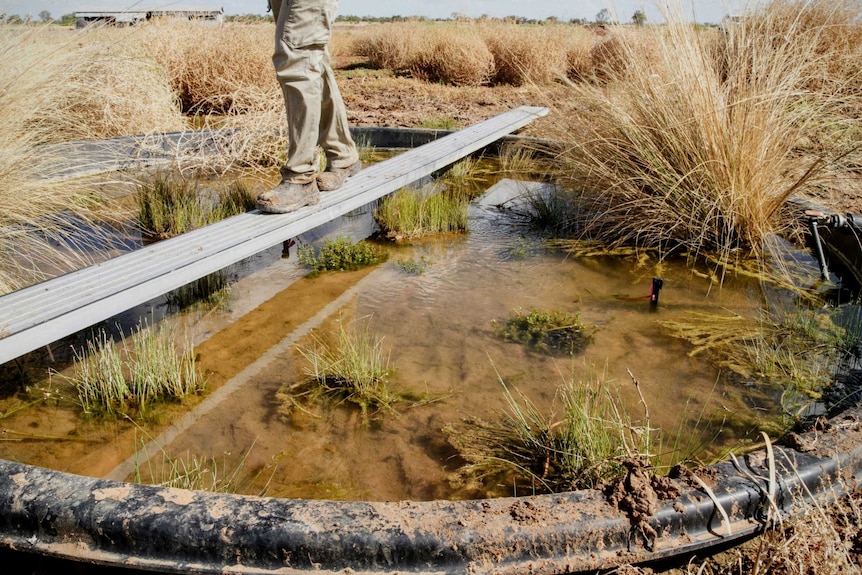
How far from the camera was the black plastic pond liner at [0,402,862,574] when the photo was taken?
56.8 inches

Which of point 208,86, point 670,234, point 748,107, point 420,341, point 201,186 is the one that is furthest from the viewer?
point 208,86

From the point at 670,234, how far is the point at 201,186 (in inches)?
149

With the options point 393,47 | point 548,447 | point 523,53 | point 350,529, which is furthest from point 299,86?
point 393,47

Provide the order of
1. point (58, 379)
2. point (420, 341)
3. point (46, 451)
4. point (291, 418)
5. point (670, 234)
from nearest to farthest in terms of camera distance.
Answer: point (46, 451), point (291, 418), point (58, 379), point (420, 341), point (670, 234)

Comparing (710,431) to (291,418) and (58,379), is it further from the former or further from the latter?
(58,379)

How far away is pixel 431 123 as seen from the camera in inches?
321

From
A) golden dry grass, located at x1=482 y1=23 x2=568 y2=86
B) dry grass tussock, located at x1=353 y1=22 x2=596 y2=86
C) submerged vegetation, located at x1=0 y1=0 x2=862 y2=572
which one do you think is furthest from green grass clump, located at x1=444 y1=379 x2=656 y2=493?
golden dry grass, located at x1=482 y1=23 x2=568 y2=86

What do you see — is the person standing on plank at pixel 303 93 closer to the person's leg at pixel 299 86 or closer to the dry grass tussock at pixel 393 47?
the person's leg at pixel 299 86

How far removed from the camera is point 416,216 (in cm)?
476

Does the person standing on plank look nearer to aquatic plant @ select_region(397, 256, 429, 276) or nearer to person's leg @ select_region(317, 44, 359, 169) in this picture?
person's leg @ select_region(317, 44, 359, 169)

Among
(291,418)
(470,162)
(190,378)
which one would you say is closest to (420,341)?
(291,418)

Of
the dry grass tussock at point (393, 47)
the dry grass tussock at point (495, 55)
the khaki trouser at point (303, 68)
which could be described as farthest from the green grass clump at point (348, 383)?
the dry grass tussock at point (393, 47)

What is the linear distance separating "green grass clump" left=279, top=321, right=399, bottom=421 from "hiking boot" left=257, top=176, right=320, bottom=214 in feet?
3.87

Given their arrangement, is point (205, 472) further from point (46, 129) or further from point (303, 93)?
point (46, 129)
